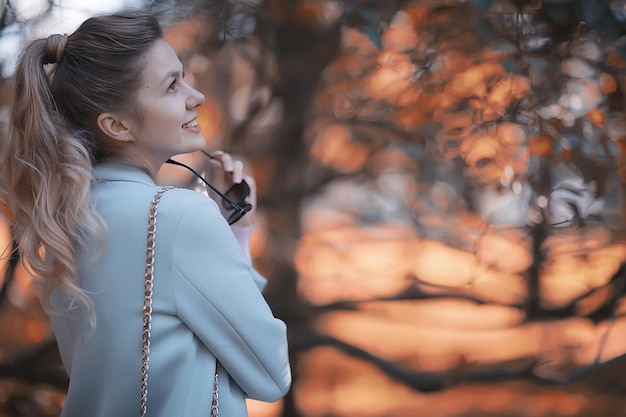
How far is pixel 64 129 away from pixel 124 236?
178mm

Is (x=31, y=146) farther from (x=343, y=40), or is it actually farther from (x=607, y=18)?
(x=607, y=18)

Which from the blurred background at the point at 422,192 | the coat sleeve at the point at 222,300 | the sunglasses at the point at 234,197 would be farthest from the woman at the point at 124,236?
the blurred background at the point at 422,192

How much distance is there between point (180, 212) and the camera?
850 mm

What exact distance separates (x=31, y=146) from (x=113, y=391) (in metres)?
0.33

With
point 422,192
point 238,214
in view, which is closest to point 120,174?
point 238,214

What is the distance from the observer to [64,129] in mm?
924

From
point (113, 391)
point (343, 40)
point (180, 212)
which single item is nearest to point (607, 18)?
point (343, 40)

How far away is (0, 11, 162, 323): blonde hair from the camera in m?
0.87

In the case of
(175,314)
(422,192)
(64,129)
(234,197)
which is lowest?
(422,192)

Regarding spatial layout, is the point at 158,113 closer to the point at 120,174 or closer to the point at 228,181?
the point at 120,174

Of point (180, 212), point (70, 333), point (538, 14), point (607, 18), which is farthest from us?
point (538, 14)

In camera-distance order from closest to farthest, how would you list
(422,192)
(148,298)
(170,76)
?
(148,298), (170,76), (422,192)

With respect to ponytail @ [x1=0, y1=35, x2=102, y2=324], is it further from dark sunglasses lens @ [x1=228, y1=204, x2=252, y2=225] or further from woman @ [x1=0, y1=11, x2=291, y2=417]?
dark sunglasses lens @ [x1=228, y1=204, x2=252, y2=225]

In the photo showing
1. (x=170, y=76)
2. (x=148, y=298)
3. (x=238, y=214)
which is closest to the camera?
(x=148, y=298)
